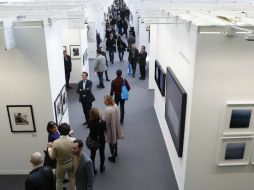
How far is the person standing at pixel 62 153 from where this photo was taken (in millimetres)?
5285

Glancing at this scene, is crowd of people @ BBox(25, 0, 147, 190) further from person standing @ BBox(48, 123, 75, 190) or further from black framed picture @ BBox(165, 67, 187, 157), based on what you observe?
black framed picture @ BBox(165, 67, 187, 157)

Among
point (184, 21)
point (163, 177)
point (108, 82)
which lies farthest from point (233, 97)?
point (108, 82)

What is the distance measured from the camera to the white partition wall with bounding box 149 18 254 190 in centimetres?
510

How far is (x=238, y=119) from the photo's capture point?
5.48m

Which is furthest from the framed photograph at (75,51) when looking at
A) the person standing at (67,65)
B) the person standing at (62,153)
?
the person standing at (62,153)

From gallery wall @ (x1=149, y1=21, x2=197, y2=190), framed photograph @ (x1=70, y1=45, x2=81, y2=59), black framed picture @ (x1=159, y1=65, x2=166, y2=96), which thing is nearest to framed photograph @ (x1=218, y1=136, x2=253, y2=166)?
gallery wall @ (x1=149, y1=21, x2=197, y2=190)

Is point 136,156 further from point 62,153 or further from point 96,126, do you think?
point 62,153

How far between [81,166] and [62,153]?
0.64 m

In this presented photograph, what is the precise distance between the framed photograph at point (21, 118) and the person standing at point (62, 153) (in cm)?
134

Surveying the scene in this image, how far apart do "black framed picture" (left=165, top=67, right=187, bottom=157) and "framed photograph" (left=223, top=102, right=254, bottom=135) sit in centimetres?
79

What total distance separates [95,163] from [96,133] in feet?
4.06

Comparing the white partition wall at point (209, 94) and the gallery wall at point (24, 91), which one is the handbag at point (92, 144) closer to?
the gallery wall at point (24, 91)

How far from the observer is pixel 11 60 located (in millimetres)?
6152

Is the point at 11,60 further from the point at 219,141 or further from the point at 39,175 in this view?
the point at 219,141
